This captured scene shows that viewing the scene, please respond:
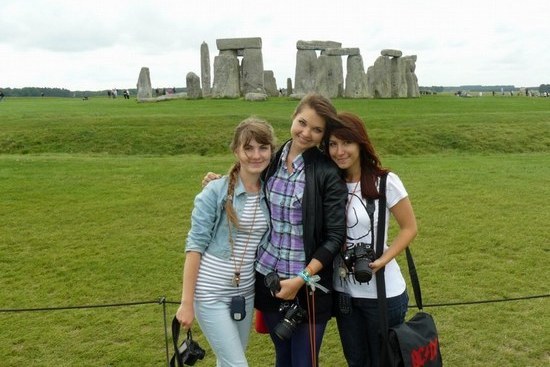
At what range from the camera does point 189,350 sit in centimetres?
333

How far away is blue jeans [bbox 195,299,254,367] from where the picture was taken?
3191 millimetres

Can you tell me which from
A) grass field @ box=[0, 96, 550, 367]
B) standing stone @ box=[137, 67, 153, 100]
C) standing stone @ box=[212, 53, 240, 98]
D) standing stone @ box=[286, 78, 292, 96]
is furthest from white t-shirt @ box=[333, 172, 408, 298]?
standing stone @ box=[286, 78, 292, 96]

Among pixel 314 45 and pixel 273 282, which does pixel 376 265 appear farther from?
pixel 314 45

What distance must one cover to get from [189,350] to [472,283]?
3.98 m

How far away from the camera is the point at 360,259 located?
3078mm

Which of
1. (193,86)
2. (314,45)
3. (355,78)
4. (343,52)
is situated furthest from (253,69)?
(355,78)

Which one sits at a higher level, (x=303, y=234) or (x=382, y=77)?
(x=382, y=77)

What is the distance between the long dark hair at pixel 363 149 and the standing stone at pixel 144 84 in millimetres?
29155

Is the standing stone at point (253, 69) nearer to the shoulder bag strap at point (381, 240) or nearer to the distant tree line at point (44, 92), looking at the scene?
the shoulder bag strap at point (381, 240)

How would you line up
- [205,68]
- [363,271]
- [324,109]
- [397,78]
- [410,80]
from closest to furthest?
[363,271], [324,109], [397,78], [205,68], [410,80]

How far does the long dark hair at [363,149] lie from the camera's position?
124 inches

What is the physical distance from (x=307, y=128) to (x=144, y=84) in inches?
1155

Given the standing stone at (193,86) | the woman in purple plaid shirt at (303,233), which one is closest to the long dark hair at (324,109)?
the woman in purple plaid shirt at (303,233)

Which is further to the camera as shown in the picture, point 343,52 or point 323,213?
point 343,52
